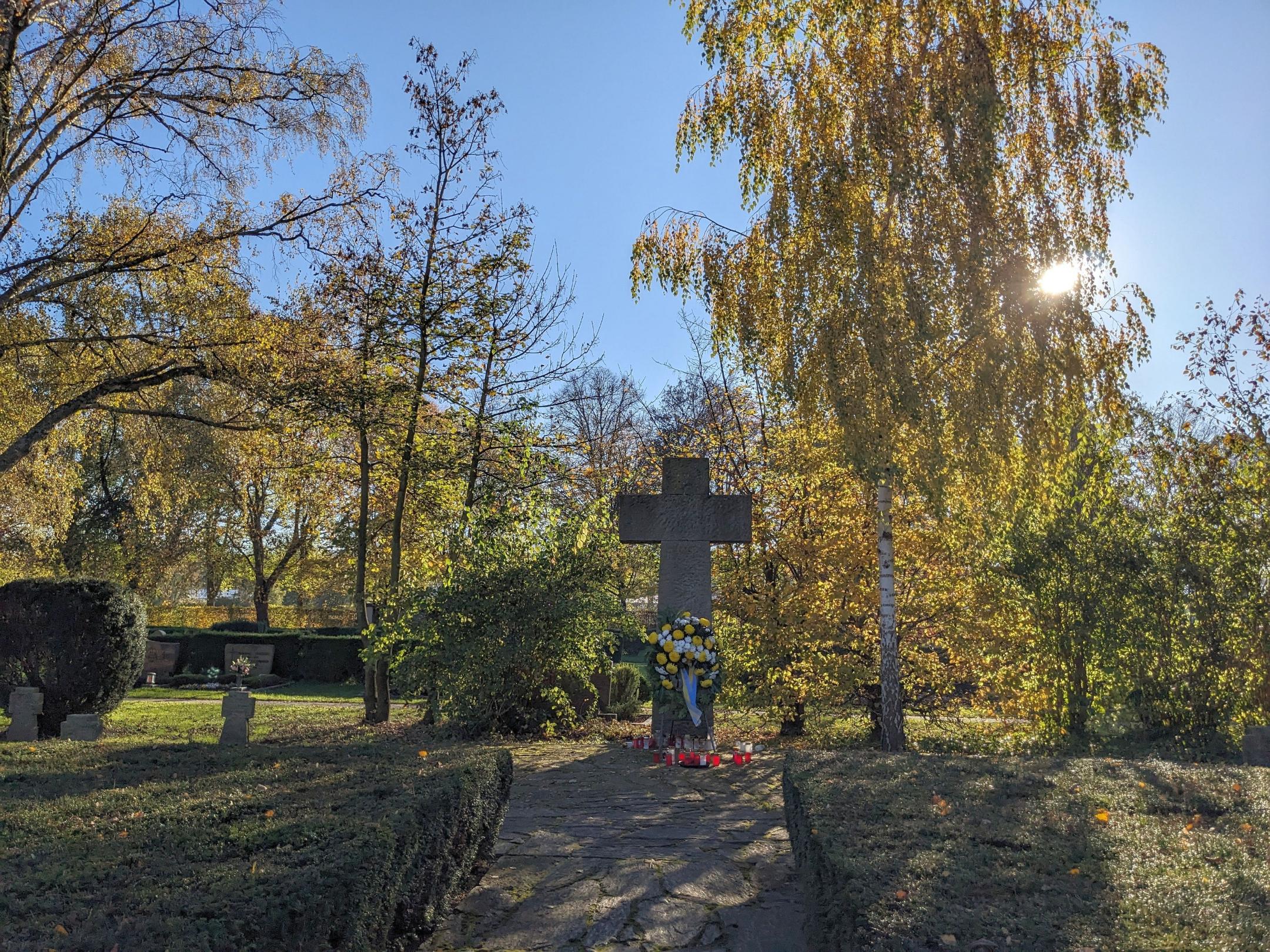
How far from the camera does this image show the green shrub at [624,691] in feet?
44.3

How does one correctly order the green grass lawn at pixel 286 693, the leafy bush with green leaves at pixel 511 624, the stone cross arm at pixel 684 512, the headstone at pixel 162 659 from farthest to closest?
the headstone at pixel 162 659 < the green grass lawn at pixel 286 693 < the leafy bush with green leaves at pixel 511 624 < the stone cross arm at pixel 684 512

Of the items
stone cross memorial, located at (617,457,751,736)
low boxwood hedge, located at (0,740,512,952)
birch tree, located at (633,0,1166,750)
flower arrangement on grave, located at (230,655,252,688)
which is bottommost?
flower arrangement on grave, located at (230,655,252,688)

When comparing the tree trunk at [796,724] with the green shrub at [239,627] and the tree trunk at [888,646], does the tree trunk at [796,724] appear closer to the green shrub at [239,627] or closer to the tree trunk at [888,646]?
the tree trunk at [888,646]

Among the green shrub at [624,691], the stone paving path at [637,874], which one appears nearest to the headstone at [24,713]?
the stone paving path at [637,874]

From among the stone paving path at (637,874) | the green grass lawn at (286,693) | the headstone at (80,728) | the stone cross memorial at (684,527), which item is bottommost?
the green grass lawn at (286,693)

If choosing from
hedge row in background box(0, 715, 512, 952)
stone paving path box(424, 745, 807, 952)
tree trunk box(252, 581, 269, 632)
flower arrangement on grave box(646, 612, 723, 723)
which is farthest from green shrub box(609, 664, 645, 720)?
Answer: tree trunk box(252, 581, 269, 632)

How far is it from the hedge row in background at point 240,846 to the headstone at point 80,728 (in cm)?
Answer: 378

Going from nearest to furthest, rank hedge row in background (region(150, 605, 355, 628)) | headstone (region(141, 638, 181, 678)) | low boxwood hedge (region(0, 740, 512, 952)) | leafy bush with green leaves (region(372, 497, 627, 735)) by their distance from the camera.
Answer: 1. low boxwood hedge (region(0, 740, 512, 952))
2. leafy bush with green leaves (region(372, 497, 627, 735))
3. headstone (region(141, 638, 181, 678))
4. hedge row in background (region(150, 605, 355, 628))

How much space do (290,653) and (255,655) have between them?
32.5 inches

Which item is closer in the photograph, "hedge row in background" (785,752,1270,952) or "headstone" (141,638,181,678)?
"hedge row in background" (785,752,1270,952)

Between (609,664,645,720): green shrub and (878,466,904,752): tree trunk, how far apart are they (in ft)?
17.0

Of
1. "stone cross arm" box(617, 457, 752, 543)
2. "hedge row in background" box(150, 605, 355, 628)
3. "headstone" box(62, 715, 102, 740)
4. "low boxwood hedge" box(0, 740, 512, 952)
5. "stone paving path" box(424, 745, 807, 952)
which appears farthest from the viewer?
"hedge row in background" box(150, 605, 355, 628)

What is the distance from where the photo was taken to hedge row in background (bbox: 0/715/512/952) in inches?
95.0

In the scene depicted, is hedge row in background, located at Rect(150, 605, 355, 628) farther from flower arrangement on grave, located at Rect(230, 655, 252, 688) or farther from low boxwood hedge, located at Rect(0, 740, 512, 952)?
low boxwood hedge, located at Rect(0, 740, 512, 952)
